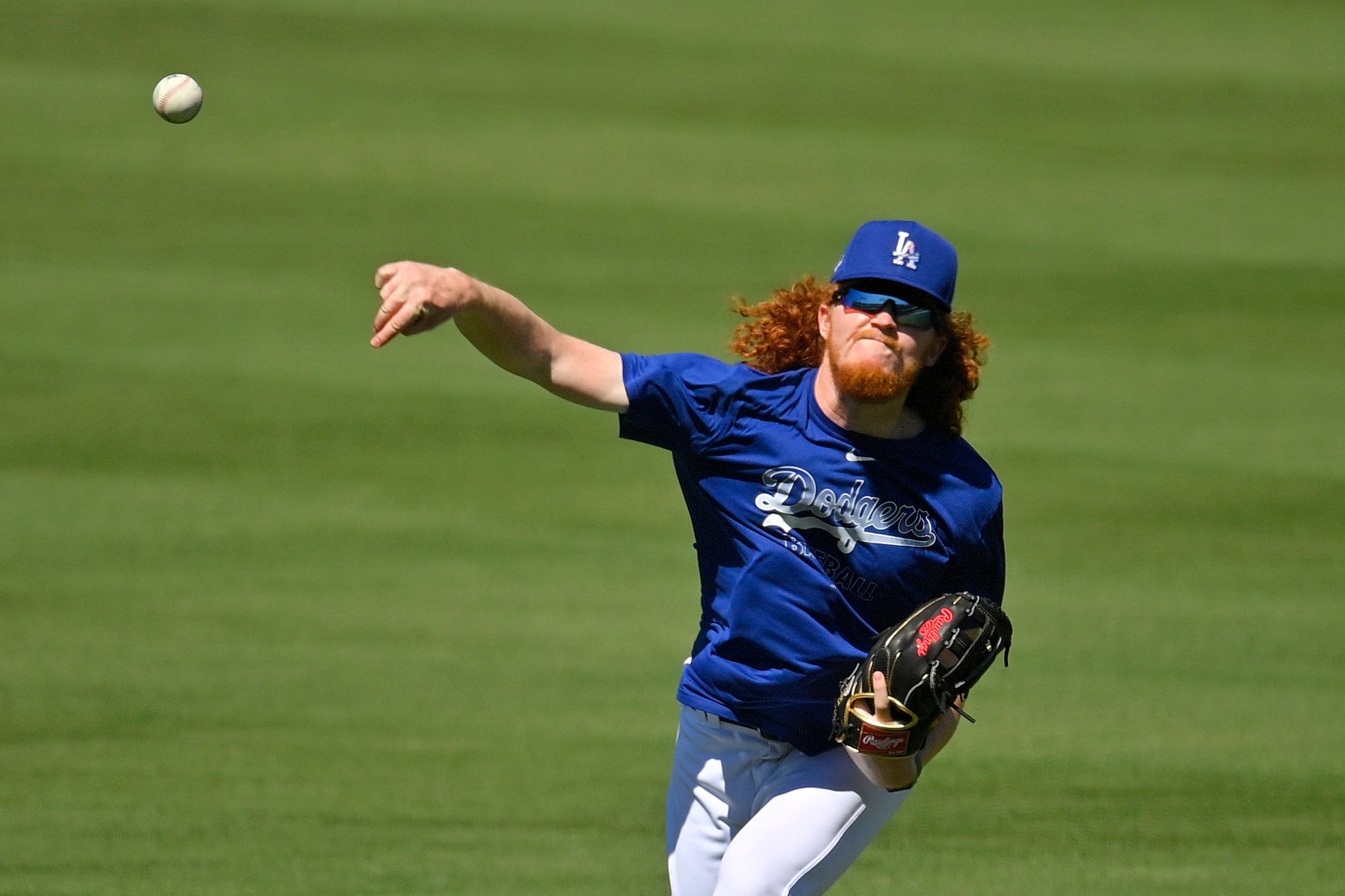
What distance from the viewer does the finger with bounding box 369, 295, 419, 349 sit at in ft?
11.2

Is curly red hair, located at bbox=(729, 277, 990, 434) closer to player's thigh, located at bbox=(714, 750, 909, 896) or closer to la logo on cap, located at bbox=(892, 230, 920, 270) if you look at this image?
la logo on cap, located at bbox=(892, 230, 920, 270)

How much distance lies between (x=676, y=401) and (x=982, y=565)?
0.83m

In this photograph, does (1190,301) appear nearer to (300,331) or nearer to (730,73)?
(730,73)

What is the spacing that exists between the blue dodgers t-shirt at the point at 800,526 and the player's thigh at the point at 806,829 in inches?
3.4

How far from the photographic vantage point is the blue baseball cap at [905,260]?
389 cm

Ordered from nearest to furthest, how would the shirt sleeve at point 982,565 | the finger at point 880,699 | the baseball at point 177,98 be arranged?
the finger at point 880,699 → the shirt sleeve at point 982,565 → the baseball at point 177,98

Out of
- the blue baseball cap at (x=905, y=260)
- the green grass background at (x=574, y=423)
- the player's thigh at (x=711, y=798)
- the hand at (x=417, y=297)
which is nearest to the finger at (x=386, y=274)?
the hand at (x=417, y=297)

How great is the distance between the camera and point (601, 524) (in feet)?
29.0

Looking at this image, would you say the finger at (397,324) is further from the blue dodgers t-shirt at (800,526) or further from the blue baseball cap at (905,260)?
the blue baseball cap at (905,260)

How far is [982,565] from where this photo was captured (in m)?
4.02

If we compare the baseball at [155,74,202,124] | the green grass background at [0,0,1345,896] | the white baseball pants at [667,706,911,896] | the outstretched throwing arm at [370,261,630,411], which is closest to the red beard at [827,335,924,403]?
the outstretched throwing arm at [370,261,630,411]

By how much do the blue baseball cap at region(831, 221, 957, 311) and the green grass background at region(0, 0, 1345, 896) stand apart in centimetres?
261

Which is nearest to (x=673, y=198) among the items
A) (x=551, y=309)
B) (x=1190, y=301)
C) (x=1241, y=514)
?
(x=551, y=309)

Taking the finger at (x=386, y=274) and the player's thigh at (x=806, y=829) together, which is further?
the player's thigh at (x=806, y=829)
